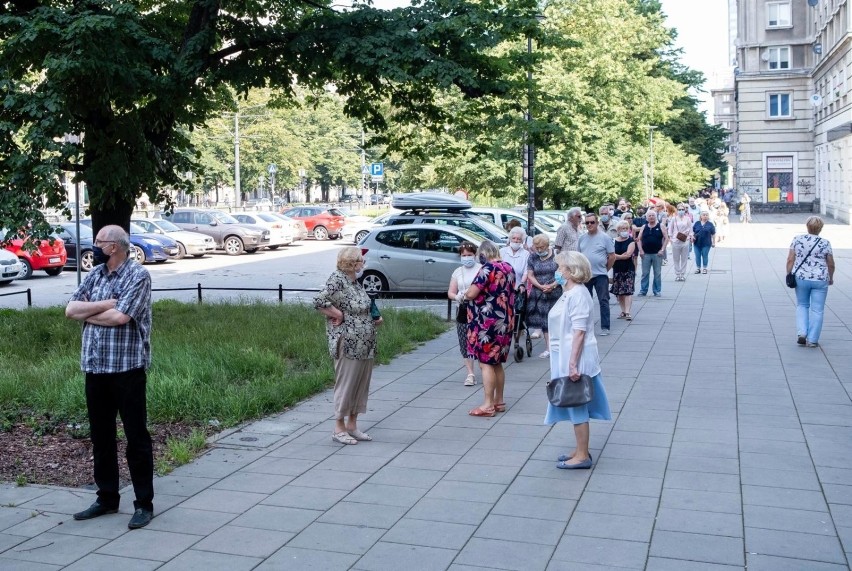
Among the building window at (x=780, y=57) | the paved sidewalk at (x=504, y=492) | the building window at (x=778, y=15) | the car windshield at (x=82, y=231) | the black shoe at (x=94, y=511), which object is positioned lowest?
the paved sidewalk at (x=504, y=492)

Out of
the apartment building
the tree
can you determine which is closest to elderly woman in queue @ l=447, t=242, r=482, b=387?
the tree

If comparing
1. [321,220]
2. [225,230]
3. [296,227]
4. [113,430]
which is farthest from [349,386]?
[321,220]

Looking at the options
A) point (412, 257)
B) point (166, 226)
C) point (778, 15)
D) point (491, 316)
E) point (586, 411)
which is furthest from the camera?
point (778, 15)

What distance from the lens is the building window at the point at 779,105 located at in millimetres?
62188

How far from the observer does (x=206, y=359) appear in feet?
36.4

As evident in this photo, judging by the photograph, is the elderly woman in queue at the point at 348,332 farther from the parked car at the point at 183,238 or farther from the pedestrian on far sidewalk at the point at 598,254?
the parked car at the point at 183,238

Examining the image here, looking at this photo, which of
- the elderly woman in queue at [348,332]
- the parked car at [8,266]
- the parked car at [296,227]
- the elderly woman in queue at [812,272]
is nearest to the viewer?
the elderly woman in queue at [348,332]

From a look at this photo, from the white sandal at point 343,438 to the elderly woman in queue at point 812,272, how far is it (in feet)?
23.9

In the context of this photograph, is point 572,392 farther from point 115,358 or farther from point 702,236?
point 702,236

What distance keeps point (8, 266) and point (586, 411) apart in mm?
21837

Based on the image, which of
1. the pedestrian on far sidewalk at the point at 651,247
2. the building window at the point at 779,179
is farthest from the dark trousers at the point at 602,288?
the building window at the point at 779,179

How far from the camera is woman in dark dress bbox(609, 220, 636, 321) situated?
53.0 ft

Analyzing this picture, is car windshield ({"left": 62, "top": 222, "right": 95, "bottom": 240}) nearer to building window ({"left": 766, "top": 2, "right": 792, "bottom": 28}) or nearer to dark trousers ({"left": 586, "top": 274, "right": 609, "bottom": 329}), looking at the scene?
dark trousers ({"left": 586, "top": 274, "right": 609, "bottom": 329})

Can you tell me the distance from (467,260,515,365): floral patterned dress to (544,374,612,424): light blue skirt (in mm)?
1753
